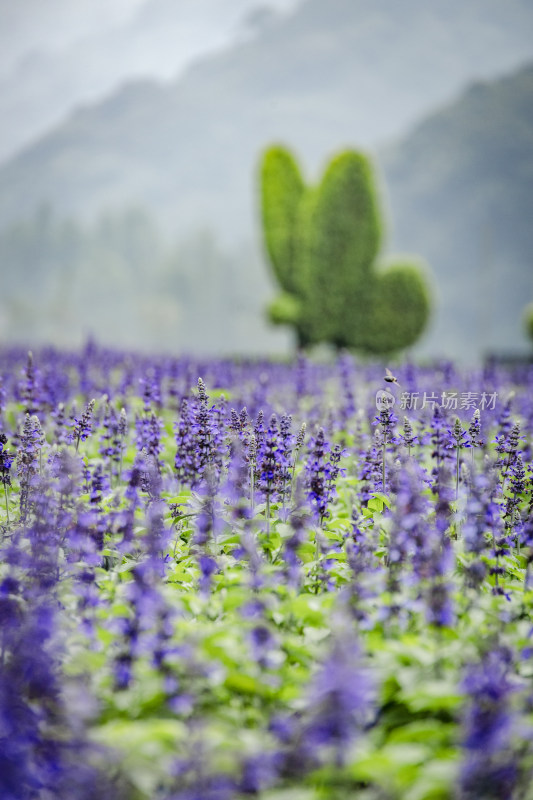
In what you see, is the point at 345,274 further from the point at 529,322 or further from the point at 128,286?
the point at 128,286

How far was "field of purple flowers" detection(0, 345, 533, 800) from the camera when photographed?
2299mm

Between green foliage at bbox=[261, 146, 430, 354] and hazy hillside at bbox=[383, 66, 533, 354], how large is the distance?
2528 inches

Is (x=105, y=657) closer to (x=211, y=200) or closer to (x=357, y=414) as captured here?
(x=357, y=414)

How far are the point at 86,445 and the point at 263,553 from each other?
10.6ft

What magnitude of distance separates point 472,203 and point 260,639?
115028mm

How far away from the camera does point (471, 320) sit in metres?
94.9

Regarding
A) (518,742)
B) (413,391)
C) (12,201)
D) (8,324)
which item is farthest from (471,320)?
(12,201)

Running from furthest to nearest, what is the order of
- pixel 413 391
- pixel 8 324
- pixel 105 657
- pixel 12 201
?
1. pixel 12 201
2. pixel 8 324
3. pixel 413 391
4. pixel 105 657

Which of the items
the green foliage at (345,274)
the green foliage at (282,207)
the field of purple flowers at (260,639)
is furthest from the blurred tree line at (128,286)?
the field of purple flowers at (260,639)

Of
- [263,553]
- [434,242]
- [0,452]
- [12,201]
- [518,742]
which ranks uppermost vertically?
[12,201]

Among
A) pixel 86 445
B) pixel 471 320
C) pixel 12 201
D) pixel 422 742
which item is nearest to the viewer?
pixel 422 742

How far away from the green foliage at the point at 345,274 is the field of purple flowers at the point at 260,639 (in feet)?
59.4

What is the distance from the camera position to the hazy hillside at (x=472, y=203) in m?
93.2

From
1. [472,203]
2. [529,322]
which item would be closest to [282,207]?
[529,322]
